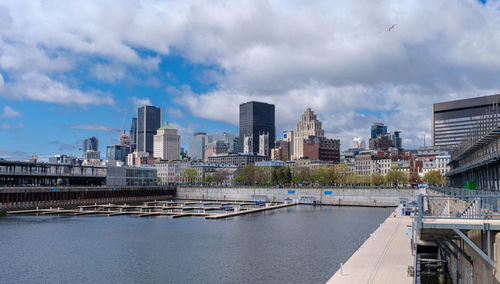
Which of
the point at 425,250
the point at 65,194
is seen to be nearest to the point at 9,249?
the point at 425,250

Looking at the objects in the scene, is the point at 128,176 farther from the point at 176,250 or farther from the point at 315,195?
the point at 176,250

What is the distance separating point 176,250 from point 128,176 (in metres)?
125

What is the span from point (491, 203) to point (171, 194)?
176239 mm

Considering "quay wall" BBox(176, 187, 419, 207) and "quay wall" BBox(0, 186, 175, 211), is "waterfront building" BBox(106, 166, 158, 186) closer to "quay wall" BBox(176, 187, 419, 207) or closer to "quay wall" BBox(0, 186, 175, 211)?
"quay wall" BBox(0, 186, 175, 211)

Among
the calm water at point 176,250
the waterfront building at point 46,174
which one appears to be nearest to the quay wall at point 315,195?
the waterfront building at point 46,174

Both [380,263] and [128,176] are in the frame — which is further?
[128,176]

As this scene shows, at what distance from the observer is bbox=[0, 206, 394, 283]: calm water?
4775 cm

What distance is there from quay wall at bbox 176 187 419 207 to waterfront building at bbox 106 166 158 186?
15035mm

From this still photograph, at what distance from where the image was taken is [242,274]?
4800 centimetres

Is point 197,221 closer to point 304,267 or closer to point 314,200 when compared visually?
point 304,267

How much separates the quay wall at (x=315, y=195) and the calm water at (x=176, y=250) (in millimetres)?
50423

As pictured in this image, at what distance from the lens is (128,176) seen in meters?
181

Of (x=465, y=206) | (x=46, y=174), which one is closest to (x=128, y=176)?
Result: (x=46, y=174)

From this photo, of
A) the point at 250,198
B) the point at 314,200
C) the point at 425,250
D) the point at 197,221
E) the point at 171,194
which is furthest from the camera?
the point at 171,194
